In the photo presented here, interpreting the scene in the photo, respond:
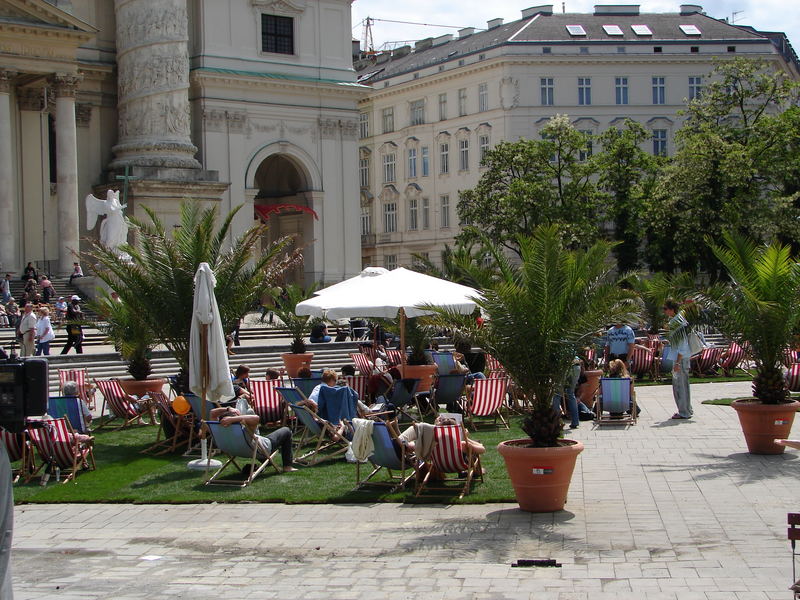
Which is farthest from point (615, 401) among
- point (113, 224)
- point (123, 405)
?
point (113, 224)

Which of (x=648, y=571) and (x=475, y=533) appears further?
(x=475, y=533)

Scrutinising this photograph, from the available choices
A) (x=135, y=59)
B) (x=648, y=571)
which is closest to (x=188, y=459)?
(x=648, y=571)

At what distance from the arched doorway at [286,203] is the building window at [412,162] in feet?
44.4

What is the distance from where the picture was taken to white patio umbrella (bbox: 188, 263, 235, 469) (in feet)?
47.7

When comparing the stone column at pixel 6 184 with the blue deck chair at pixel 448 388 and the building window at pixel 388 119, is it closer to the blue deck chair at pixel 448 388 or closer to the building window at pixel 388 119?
the blue deck chair at pixel 448 388

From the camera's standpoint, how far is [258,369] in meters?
29.4

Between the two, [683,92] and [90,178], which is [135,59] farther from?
[683,92]

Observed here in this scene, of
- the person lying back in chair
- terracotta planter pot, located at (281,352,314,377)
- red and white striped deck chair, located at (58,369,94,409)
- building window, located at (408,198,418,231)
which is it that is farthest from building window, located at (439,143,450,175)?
the person lying back in chair

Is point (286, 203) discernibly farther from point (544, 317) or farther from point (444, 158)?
point (544, 317)

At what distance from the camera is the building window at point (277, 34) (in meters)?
51.0

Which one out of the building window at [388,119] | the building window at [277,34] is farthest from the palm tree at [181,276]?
the building window at [388,119]

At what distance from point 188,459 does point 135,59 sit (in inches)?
1296

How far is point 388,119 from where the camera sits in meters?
69.6

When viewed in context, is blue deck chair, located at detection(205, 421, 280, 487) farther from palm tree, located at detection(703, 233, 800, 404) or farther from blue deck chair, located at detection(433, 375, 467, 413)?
palm tree, located at detection(703, 233, 800, 404)
